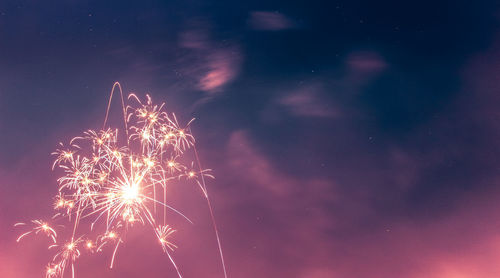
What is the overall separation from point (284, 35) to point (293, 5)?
641 millimetres

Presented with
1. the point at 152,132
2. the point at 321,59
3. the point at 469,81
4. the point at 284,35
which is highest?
the point at 284,35

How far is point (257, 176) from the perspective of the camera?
21.3 feet

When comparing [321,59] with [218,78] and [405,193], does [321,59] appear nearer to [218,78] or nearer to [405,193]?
[218,78]

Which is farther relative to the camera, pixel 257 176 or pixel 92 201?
pixel 257 176

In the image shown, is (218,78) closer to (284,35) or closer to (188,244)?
(284,35)

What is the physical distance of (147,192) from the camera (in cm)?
626

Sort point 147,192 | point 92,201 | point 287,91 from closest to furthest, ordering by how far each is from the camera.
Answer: point 92,201 → point 147,192 → point 287,91

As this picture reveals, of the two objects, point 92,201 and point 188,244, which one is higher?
point 92,201

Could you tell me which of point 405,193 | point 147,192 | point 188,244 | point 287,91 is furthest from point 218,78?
point 405,193

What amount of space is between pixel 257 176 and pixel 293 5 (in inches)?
138

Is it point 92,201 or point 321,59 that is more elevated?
point 321,59

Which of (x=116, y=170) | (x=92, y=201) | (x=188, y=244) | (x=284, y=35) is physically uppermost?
(x=284, y=35)

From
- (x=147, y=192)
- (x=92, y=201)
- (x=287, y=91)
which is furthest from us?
(x=287, y=91)

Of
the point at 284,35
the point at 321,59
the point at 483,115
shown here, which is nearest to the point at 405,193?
the point at 483,115
